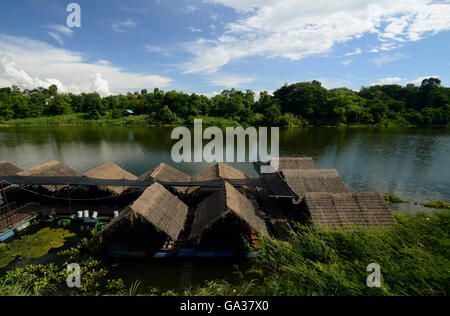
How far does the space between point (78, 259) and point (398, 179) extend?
26225 mm

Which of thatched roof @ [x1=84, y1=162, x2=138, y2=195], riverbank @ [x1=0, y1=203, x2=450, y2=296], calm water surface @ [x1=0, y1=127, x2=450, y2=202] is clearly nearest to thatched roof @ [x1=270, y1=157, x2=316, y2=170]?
calm water surface @ [x1=0, y1=127, x2=450, y2=202]

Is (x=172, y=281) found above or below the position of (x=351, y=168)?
below

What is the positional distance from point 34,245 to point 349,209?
15244 mm

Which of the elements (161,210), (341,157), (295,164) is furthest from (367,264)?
(341,157)

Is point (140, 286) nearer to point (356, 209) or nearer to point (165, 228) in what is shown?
point (165, 228)

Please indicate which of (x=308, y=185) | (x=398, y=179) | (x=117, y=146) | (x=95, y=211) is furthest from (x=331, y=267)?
(x=117, y=146)

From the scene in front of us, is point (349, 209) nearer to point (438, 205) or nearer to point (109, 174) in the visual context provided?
point (438, 205)

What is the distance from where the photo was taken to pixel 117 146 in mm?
33469

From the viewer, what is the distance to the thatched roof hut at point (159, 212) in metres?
8.92

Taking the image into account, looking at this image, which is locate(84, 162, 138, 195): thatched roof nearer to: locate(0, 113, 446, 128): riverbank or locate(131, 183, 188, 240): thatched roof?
locate(131, 183, 188, 240): thatched roof

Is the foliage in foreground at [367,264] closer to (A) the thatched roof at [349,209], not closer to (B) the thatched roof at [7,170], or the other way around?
(A) the thatched roof at [349,209]

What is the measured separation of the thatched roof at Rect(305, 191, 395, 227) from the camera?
32.7 ft

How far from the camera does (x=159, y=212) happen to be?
31.9 ft

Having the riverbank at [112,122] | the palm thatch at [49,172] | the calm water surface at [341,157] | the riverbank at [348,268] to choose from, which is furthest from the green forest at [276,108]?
the riverbank at [348,268]
